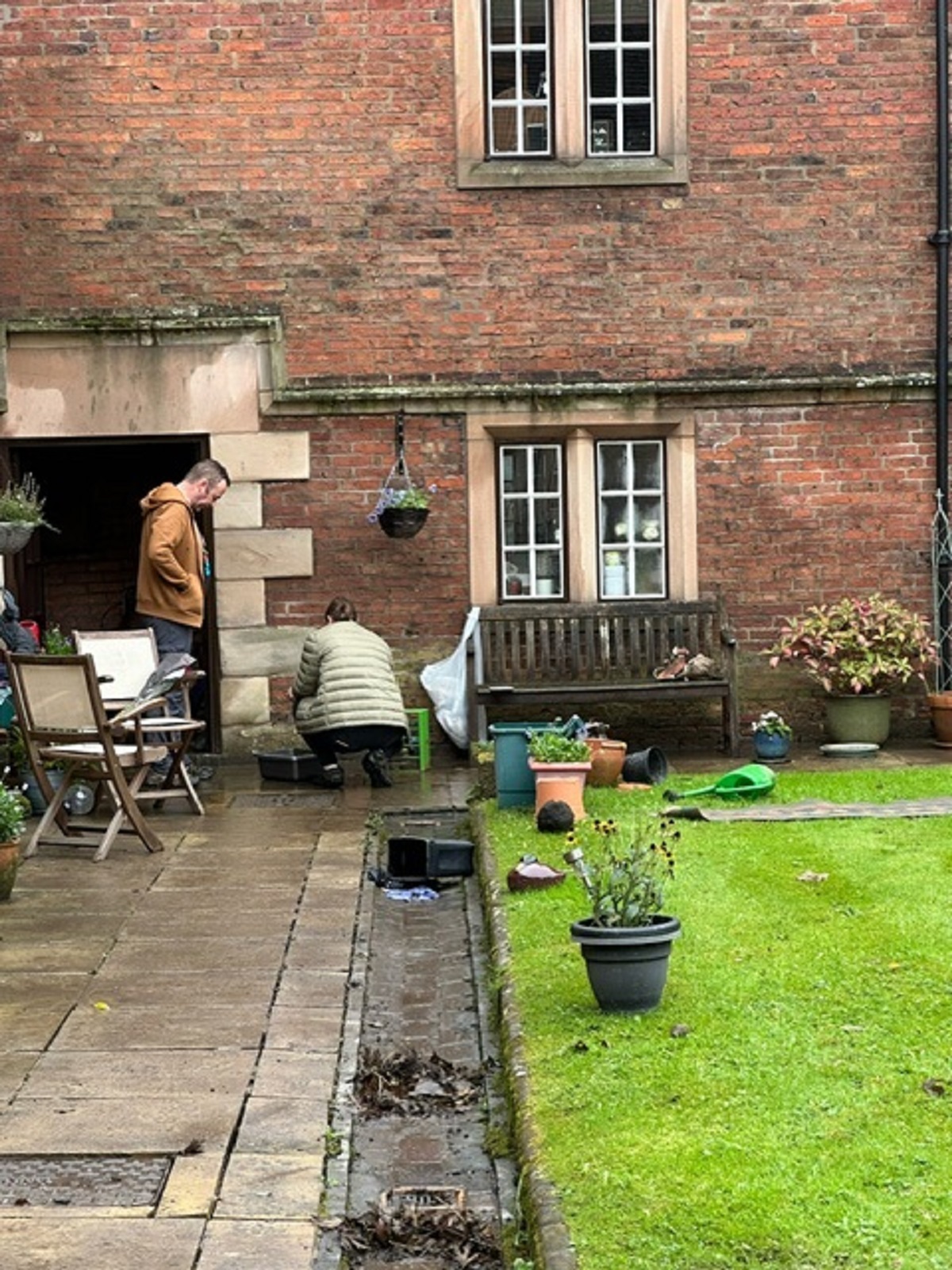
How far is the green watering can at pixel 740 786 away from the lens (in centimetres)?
1143

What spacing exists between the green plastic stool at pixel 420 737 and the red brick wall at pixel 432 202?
2.42 meters

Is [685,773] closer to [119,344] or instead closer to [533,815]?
[533,815]

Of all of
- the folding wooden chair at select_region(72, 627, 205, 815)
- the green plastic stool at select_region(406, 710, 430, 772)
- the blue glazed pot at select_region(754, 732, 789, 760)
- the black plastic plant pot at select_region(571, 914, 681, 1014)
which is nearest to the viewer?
the black plastic plant pot at select_region(571, 914, 681, 1014)

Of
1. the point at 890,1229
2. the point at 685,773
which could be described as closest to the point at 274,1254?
the point at 890,1229

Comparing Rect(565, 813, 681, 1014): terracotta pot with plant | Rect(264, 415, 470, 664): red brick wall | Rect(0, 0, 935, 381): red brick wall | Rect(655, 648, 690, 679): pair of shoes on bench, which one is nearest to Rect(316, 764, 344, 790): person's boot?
Rect(264, 415, 470, 664): red brick wall

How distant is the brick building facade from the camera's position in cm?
1388

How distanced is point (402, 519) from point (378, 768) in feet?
5.96

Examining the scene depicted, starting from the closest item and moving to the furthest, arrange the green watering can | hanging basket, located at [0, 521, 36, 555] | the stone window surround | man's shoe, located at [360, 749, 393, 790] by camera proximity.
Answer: the green watering can → hanging basket, located at [0, 521, 36, 555] → man's shoe, located at [360, 749, 393, 790] → the stone window surround

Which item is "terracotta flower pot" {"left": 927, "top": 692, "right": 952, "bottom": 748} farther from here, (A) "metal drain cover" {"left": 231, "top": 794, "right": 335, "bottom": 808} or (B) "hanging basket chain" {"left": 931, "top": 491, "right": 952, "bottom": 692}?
(A) "metal drain cover" {"left": 231, "top": 794, "right": 335, "bottom": 808}

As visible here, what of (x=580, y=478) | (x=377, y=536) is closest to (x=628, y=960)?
(x=377, y=536)

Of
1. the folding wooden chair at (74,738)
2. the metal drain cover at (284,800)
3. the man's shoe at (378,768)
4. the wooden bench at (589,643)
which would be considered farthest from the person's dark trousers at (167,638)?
the wooden bench at (589,643)

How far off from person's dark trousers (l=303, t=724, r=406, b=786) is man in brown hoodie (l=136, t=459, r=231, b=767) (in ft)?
3.48

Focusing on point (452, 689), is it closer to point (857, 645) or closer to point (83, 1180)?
point (857, 645)

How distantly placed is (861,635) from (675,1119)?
8693 millimetres
